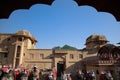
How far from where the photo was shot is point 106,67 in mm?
41781

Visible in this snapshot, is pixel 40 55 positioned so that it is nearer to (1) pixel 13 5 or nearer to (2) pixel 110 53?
(2) pixel 110 53

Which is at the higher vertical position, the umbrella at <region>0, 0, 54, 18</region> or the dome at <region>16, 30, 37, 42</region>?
the dome at <region>16, 30, 37, 42</region>

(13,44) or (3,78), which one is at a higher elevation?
(13,44)

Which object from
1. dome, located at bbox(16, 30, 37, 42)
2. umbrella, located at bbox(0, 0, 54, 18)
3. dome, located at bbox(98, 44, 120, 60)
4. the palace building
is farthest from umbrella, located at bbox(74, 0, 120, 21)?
dome, located at bbox(16, 30, 37, 42)

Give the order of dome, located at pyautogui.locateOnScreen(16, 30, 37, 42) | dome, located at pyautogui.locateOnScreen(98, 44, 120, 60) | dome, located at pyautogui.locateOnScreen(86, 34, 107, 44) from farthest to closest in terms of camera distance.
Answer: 1. dome, located at pyautogui.locateOnScreen(86, 34, 107, 44)
2. dome, located at pyautogui.locateOnScreen(16, 30, 37, 42)
3. dome, located at pyautogui.locateOnScreen(98, 44, 120, 60)

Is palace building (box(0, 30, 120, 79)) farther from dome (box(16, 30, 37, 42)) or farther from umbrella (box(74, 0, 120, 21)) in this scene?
umbrella (box(74, 0, 120, 21))

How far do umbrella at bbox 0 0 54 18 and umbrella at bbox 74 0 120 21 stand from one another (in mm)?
548

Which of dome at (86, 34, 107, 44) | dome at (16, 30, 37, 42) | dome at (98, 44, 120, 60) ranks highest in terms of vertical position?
dome at (16, 30, 37, 42)

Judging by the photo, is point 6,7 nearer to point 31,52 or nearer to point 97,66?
point 97,66

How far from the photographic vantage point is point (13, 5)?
2852 mm

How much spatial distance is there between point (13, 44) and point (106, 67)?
A: 23721 millimetres

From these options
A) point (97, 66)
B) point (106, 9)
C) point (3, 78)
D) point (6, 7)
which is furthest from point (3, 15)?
point (97, 66)

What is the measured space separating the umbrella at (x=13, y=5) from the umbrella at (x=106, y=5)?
0.55m

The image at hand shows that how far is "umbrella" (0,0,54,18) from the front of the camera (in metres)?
2.78
